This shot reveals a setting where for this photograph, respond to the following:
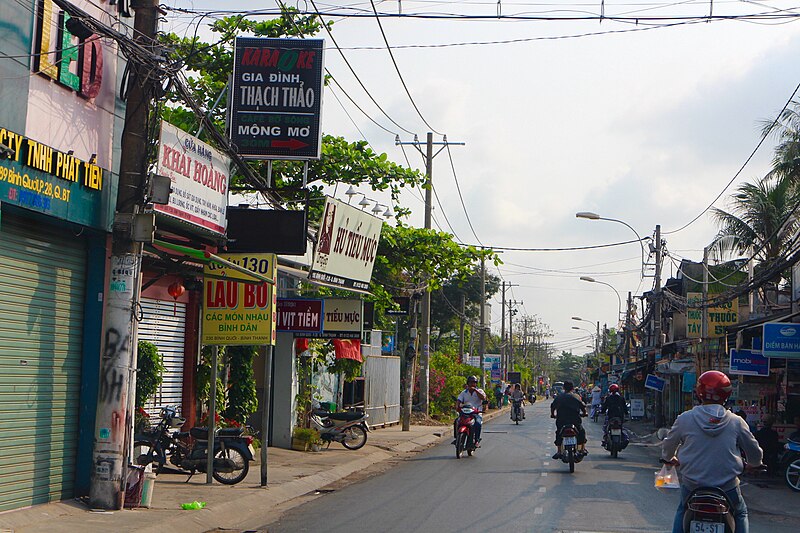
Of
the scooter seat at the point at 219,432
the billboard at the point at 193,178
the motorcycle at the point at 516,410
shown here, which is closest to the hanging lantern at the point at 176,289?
the billboard at the point at 193,178

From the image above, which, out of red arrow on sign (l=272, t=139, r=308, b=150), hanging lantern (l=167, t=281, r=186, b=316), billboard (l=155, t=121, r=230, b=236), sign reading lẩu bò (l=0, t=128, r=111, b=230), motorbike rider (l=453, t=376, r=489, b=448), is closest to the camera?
sign reading lẩu bò (l=0, t=128, r=111, b=230)

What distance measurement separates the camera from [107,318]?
41.2 ft

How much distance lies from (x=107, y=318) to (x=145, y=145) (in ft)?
7.86

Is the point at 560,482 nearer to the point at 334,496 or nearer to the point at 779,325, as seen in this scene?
the point at 334,496

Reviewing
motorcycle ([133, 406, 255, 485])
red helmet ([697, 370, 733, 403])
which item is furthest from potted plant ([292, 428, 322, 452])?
red helmet ([697, 370, 733, 403])

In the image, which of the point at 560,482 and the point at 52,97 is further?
the point at 560,482

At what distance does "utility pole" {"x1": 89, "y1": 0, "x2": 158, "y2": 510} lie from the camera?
40.5 feet

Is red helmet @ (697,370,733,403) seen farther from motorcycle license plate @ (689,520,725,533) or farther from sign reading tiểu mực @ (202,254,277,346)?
sign reading tiểu mực @ (202,254,277,346)

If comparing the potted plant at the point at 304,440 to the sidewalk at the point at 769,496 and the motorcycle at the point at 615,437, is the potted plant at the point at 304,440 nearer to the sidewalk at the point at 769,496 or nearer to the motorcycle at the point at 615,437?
the motorcycle at the point at 615,437

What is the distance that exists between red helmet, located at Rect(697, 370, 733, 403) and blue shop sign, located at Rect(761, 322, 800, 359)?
46.1ft

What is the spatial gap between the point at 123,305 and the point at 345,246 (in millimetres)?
10111

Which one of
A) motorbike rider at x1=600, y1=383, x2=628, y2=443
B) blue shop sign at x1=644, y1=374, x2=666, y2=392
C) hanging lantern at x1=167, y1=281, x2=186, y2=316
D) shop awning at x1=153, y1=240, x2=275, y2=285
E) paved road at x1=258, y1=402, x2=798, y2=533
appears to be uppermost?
shop awning at x1=153, y1=240, x2=275, y2=285

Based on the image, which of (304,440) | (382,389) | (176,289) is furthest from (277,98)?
(382,389)

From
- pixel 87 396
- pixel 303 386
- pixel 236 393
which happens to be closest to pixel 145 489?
pixel 87 396
